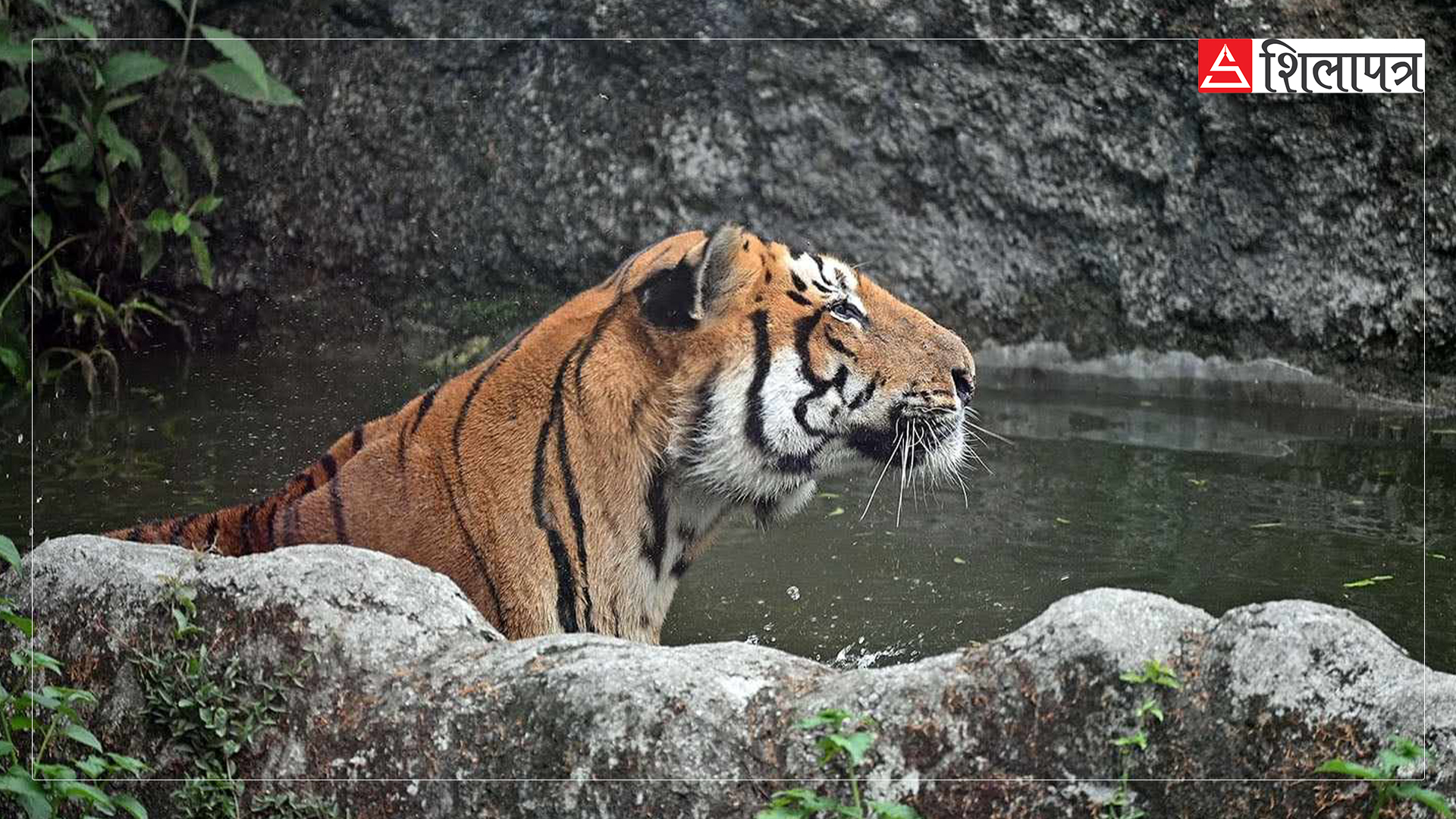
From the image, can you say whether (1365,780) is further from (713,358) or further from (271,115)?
(271,115)

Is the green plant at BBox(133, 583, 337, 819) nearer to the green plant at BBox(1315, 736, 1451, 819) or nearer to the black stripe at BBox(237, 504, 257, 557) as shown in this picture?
the black stripe at BBox(237, 504, 257, 557)

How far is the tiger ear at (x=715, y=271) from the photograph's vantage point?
2795 millimetres

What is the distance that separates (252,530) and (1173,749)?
169 centimetres

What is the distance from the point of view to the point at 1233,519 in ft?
11.5

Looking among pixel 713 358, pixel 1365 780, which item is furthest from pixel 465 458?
pixel 1365 780

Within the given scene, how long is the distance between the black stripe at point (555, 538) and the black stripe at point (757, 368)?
1.06 ft

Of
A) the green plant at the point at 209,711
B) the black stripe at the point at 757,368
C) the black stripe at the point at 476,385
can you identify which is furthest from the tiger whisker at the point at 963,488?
the green plant at the point at 209,711

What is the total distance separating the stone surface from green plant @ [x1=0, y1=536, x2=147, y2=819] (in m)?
2.12

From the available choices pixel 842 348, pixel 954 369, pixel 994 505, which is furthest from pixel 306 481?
pixel 994 505

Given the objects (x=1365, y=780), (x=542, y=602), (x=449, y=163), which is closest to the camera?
(x=1365, y=780)

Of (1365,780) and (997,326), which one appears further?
(997,326)

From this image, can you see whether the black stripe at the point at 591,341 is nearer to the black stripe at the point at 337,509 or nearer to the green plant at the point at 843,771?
the black stripe at the point at 337,509

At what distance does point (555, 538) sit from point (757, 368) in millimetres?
451

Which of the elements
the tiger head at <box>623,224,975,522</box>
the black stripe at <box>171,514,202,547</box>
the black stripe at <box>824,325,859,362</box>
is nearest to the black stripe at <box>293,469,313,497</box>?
the black stripe at <box>171,514,202,547</box>
